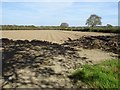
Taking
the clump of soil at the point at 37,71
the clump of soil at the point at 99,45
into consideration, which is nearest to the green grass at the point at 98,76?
the clump of soil at the point at 37,71

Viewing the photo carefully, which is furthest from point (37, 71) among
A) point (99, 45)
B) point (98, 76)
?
point (99, 45)

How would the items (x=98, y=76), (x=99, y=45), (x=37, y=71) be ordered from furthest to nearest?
(x=99, y=45) < (x=37, y=71) < (x=98, y=76)

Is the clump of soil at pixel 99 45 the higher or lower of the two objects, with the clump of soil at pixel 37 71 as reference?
higher

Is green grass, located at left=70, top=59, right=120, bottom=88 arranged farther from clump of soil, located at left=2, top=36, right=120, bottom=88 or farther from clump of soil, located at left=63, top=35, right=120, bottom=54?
clump of soil, located at left=63, top=35, right=120, bottom=54

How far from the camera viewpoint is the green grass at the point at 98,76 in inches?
301

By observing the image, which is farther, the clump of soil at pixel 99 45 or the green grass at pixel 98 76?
the clump of soil at pixel 99 45

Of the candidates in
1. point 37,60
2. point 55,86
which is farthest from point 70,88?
point 37,60

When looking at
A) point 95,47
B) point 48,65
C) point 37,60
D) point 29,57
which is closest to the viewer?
point 48,65

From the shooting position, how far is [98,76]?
27.1ft

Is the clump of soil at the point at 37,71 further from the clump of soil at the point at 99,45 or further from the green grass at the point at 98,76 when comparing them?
the clump of soil at the point at 99,45

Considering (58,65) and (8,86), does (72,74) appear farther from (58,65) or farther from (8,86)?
(8,86)

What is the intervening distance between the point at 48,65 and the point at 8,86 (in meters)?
2.74

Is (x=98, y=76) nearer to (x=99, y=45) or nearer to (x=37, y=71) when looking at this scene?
(x=37, y=71)

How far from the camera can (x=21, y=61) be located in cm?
1036
